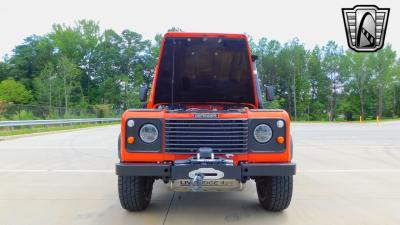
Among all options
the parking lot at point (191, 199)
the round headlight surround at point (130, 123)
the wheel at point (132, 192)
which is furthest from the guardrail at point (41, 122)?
the round headlight surround at point (130, 123)

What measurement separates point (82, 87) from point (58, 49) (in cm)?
905

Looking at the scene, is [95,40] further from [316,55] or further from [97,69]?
[316,55]

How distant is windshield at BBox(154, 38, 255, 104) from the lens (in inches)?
239

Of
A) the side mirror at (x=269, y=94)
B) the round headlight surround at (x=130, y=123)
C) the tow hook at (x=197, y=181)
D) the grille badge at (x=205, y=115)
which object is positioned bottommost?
the tow hook at (x=197, y=181)

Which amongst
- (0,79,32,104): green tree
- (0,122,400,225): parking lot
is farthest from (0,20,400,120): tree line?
(0,122,400,225): parking lot

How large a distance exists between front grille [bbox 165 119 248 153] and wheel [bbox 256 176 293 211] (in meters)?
0.68

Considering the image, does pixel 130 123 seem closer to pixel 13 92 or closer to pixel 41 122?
pixel 41 122

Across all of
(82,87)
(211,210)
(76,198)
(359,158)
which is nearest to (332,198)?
(211,210)

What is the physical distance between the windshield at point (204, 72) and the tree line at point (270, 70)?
214 ft

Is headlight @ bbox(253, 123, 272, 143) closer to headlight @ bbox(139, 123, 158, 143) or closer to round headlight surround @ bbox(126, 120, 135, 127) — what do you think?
headlight @ bbox(139, 123, 158, 143)

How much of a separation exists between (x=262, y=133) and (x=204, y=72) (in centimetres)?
206

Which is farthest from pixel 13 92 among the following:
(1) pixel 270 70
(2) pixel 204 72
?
(2) pixel 204 72

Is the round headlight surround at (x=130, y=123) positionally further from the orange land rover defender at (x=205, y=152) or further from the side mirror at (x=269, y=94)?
the side mirror at (x=269, y=94)

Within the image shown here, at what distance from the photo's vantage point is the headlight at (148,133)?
4.48 metres
